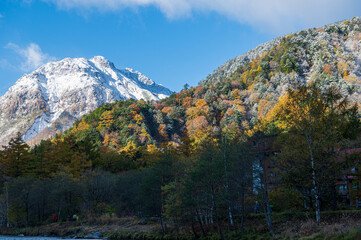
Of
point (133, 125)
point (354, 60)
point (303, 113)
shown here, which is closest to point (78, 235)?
point (303, 113)

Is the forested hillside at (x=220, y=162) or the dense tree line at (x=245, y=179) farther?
the forested hillside at (x=220, y=162)

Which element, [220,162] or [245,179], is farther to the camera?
[220,162]

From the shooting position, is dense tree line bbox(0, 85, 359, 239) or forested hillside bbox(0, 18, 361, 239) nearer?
dense tree line bbox(0, 85, 359, 239)

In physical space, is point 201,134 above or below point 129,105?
below

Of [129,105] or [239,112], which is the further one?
[129,105]

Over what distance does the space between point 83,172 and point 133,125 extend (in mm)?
41893

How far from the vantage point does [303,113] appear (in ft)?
84.1

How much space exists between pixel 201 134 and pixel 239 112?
1912cm

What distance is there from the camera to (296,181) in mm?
24906

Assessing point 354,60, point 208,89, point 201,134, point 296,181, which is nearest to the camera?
point 296,181

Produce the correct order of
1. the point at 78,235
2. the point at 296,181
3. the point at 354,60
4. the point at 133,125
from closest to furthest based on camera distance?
1. the point at 296,181
2. the point at 78,235
3. the point at 133,125
4. the point at 354,60

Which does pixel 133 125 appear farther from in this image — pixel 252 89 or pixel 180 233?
pixel 180 233

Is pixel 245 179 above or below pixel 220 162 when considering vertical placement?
below

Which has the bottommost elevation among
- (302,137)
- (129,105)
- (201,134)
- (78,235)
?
(78,235)
